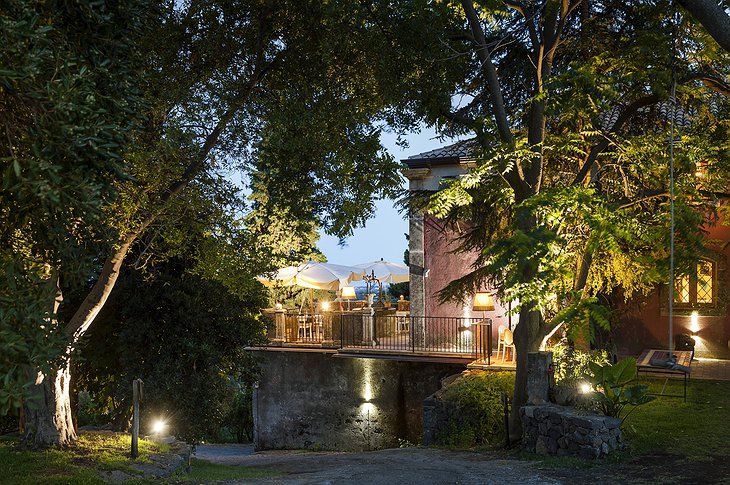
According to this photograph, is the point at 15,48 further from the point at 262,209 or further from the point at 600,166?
the point at 600,166

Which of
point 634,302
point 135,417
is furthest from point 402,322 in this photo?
point 135,417

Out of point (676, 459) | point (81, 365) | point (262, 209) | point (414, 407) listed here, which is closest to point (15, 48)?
point (262, 209)

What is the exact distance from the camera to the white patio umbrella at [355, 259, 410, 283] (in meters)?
25.9

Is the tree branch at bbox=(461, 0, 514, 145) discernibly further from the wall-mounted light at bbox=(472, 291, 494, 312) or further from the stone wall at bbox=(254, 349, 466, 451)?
the stone wall at bbox=(254, 349, 466, 451)

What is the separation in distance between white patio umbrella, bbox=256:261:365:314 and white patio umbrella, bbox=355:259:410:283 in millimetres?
626

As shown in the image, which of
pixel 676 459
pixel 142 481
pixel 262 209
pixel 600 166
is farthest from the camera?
pixel 262 209

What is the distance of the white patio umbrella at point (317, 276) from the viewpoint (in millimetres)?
23484

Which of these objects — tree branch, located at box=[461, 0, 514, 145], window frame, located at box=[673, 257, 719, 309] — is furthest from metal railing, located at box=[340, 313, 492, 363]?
tree branch, located at box=[461, 0, 514, 145]

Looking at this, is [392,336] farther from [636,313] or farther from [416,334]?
[636,313]

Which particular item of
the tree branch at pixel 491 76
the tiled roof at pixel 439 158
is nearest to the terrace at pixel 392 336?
the tiled roof at pixel 439 158

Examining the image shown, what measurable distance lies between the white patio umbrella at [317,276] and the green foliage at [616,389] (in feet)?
40.0

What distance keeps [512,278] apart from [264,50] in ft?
19.9

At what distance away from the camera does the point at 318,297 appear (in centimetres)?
3506

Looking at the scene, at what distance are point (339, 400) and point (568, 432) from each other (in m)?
9.83
